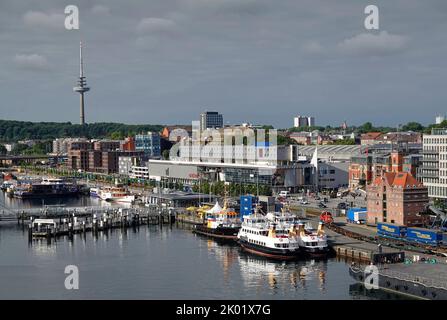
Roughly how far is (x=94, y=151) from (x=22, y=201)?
1109 inches

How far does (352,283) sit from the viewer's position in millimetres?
26938

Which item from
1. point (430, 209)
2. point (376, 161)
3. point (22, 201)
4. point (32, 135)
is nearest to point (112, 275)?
point (430, 209)

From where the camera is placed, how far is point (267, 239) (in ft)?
108

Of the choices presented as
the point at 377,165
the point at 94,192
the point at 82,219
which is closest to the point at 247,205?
the point at 82,219

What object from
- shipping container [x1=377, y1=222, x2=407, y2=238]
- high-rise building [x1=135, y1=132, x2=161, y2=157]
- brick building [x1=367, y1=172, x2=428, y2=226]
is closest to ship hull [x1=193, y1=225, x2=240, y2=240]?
brick building [x1=367, y1=172, x2=428, y2=226]

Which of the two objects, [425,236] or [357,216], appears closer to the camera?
[425,236]

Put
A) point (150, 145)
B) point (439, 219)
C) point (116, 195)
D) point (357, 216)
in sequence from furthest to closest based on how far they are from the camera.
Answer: point (150, 145)
point (116, 195)
point (357, 216)
point (439, 219)

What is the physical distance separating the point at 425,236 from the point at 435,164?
14.0m

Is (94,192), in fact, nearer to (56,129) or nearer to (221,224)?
(221,224)

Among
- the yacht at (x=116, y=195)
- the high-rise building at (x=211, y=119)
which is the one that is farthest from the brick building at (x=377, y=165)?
the high-rise building at (x=211, y=119)

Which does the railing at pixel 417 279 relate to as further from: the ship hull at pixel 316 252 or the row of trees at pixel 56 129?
the row of trees at pixel 56 129

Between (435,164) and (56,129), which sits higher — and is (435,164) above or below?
below

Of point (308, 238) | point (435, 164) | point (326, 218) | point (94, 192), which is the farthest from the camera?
point (94, 192)

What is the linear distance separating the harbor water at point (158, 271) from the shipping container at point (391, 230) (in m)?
3.94
